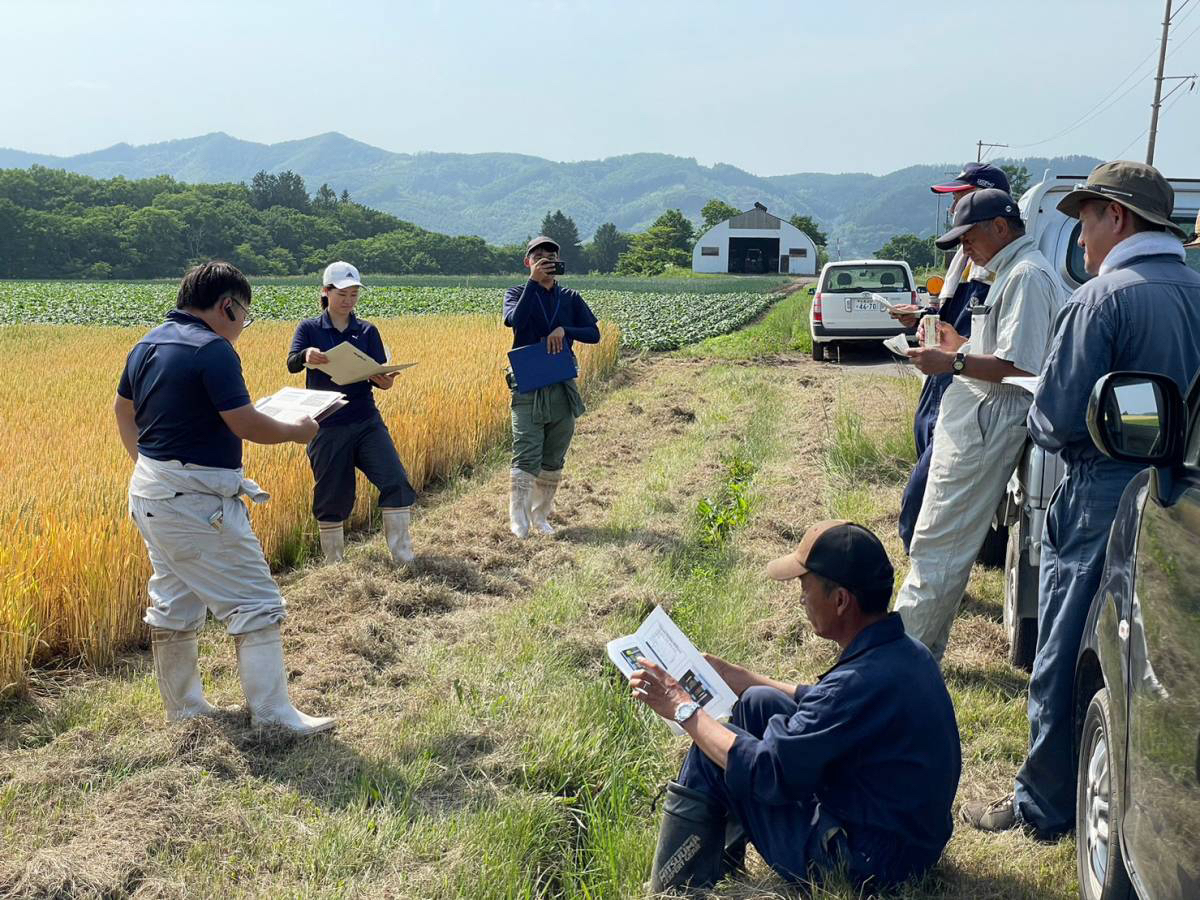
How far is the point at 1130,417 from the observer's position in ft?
7.89

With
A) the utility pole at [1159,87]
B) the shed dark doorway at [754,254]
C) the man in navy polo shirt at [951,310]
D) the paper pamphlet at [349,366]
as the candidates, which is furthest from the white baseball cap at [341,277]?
the shed dark doorway at [754,254]

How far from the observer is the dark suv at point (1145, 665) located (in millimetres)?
1795

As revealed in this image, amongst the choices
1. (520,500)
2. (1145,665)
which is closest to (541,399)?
(520,500)

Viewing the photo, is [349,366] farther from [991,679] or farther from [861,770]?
[861,770]

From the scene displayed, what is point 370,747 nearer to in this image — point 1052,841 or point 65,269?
point 1052,841

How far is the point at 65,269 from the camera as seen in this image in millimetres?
75000

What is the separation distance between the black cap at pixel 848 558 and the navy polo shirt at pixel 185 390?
225cm

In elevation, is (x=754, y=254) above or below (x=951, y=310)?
above

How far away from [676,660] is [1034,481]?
6.57ft

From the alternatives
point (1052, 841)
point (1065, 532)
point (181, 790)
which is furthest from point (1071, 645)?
point (181, 790)

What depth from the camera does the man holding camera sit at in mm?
6906

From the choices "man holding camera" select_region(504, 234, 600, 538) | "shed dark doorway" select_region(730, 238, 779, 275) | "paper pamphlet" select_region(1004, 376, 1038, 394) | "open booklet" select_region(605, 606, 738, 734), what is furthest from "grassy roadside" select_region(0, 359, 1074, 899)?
"shed dark doorway" select_region(730, 238, 779, 275)

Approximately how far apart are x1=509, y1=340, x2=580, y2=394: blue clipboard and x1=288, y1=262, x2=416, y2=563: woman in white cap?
3.14ft

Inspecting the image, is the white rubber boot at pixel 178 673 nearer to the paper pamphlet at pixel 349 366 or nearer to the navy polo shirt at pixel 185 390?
the navy polo shirt at pixel 185 390
